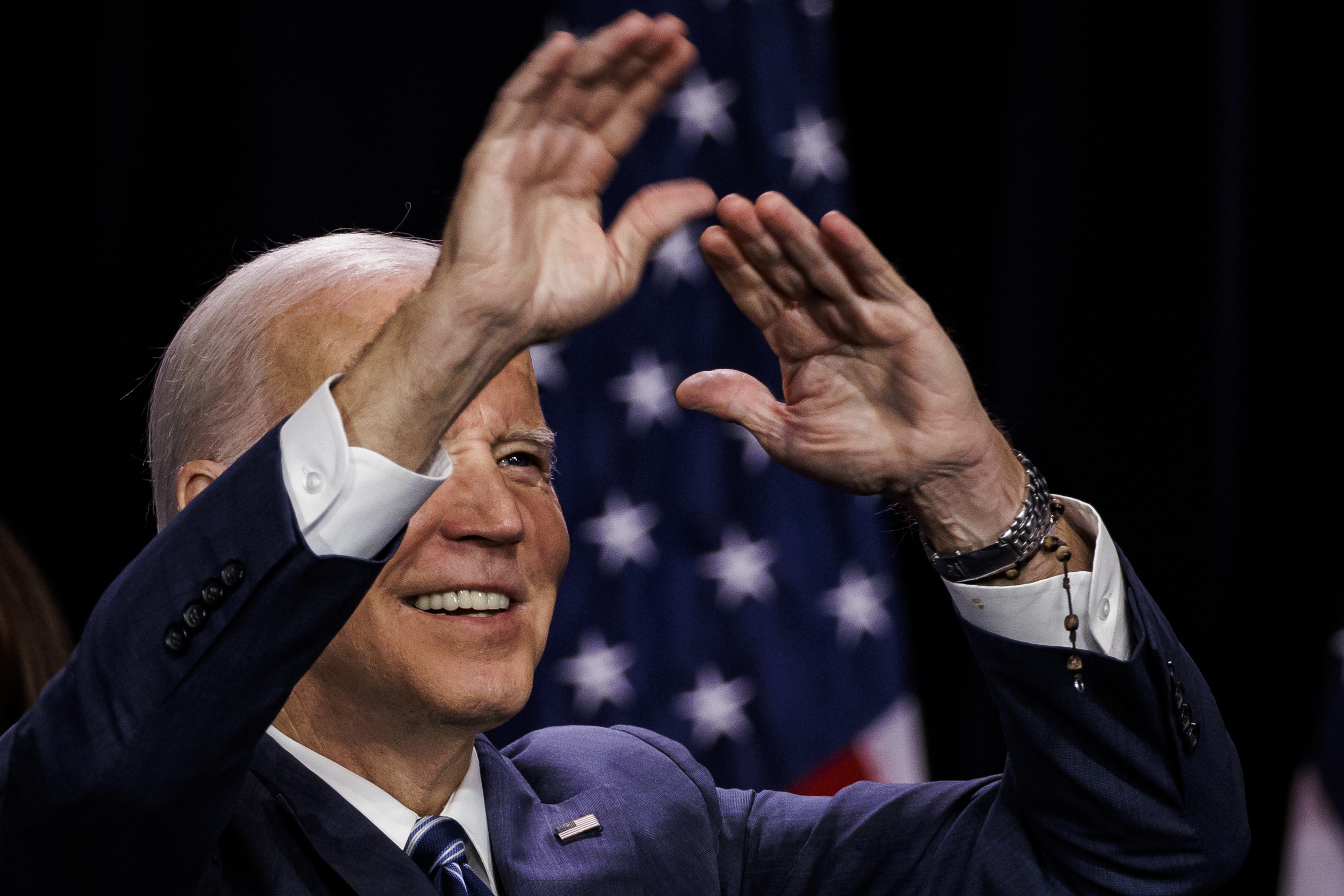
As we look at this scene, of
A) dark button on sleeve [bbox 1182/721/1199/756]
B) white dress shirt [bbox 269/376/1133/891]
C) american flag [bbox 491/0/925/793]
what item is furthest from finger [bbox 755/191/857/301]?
american flag [bbox 491/0/925/793]

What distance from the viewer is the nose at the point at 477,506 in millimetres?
1489

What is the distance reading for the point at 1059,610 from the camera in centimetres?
146

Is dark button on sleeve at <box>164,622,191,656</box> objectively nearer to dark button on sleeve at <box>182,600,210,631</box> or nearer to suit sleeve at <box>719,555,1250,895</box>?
dark button on sleeve at <box>182,600,210,631</box>

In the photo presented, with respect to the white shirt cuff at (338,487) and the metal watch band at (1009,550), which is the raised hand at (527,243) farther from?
the metal watch band at (1009,550)

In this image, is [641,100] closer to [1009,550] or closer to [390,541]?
[390,541]

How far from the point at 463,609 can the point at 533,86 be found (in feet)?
2.10

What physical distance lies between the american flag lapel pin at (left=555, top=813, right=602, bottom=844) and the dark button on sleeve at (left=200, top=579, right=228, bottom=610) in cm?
69

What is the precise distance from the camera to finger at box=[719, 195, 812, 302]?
137 centimetres

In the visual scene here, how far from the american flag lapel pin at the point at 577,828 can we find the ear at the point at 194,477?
0.56 metres

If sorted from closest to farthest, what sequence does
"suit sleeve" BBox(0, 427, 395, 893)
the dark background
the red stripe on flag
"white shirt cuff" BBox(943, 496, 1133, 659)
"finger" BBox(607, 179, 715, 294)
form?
"suit sleeve" BBox(0, 427, 395, 893)
"finger" BBox(607, 179, 715, 294)
"white shirt cuff" BBox(943, 496, 1133, 659)
the dark background
the red stripe on flag

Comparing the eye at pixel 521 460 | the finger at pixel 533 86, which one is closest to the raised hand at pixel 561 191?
the finger at pixel 533 86

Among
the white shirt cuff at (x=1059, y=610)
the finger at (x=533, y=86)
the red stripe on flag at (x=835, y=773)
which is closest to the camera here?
the finger at (x=533, y=86)

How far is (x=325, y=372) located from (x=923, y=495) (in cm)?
67

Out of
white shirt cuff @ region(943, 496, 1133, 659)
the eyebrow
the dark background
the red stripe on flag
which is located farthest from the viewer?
the red stripe on flag
